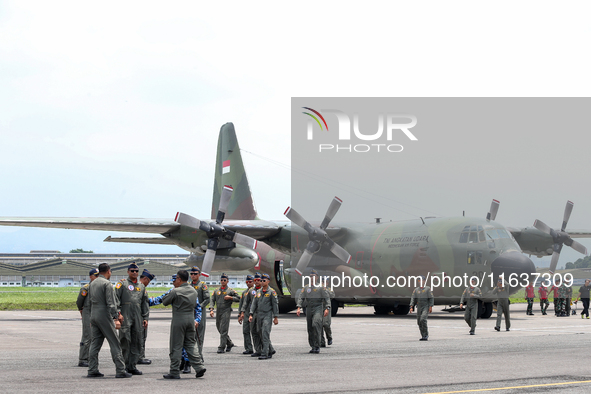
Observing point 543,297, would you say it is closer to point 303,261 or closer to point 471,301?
point 303,261

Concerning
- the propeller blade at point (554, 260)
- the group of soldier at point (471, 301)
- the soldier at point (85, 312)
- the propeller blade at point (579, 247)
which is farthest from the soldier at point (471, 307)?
the propeller blade at point (579, 247)

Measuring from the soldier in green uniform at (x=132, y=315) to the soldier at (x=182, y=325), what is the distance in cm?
82

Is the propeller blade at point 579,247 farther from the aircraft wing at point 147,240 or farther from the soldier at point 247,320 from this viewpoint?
the soldier at point 247,320

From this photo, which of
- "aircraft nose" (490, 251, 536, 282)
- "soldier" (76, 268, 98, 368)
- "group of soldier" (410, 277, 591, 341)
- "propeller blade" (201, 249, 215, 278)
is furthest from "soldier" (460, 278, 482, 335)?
"propeller blade" (201, 249, 215, 278)

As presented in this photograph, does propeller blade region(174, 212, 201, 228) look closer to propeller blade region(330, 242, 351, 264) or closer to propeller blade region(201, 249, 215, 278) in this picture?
propeller blade region(201, 249, 215, 278)

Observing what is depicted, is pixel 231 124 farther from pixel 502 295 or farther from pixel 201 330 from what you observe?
pixel 201 330

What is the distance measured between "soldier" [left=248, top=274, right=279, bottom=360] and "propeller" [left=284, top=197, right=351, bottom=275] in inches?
524

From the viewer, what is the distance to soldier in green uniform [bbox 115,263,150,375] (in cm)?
1062

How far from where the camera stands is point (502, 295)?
64.2 ft

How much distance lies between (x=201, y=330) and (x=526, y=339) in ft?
29.7

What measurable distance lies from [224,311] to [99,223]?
1250 centimetres

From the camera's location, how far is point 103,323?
1014 cm

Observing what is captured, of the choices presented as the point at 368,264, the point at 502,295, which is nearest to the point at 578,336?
the point at 502,295

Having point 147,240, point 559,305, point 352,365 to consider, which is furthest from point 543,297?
point 352,365
